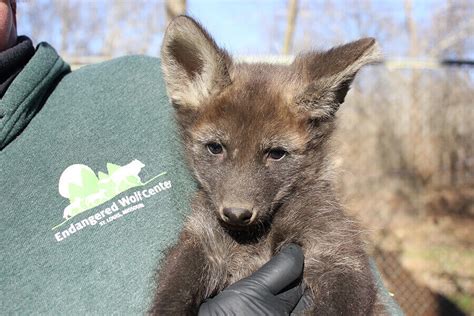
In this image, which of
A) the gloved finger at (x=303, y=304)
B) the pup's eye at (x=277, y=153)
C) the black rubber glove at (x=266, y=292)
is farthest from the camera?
the pup's eye at (x=277, y=153)

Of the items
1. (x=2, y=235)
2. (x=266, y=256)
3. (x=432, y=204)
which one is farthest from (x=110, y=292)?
(x=432, y=204)

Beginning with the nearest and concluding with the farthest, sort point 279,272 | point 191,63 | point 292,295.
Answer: point 279,272
point 292,295
point 191,63

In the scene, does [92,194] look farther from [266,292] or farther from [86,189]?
[266,292]

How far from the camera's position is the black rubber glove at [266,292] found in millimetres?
2551

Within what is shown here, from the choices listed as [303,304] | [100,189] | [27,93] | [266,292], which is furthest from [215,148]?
[27,93]

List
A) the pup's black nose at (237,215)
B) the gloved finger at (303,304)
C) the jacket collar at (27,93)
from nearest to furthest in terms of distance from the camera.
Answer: the pup's black nose at (237,215), the gloved finger at (303,304), the jacket collar at (27,93)

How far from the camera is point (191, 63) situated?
3.13m

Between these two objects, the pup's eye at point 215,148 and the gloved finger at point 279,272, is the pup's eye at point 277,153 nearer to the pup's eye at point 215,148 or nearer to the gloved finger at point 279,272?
the pup's eye at point 215,148

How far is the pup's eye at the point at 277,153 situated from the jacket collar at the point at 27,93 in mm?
1408

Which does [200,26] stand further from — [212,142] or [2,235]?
[2,235]

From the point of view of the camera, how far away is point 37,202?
9.55 ft

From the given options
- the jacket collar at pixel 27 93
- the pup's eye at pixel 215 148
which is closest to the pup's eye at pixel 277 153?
the pup's eye at pixel 215 148

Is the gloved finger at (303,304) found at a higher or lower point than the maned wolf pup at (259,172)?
lower

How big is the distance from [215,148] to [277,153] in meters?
0.32
